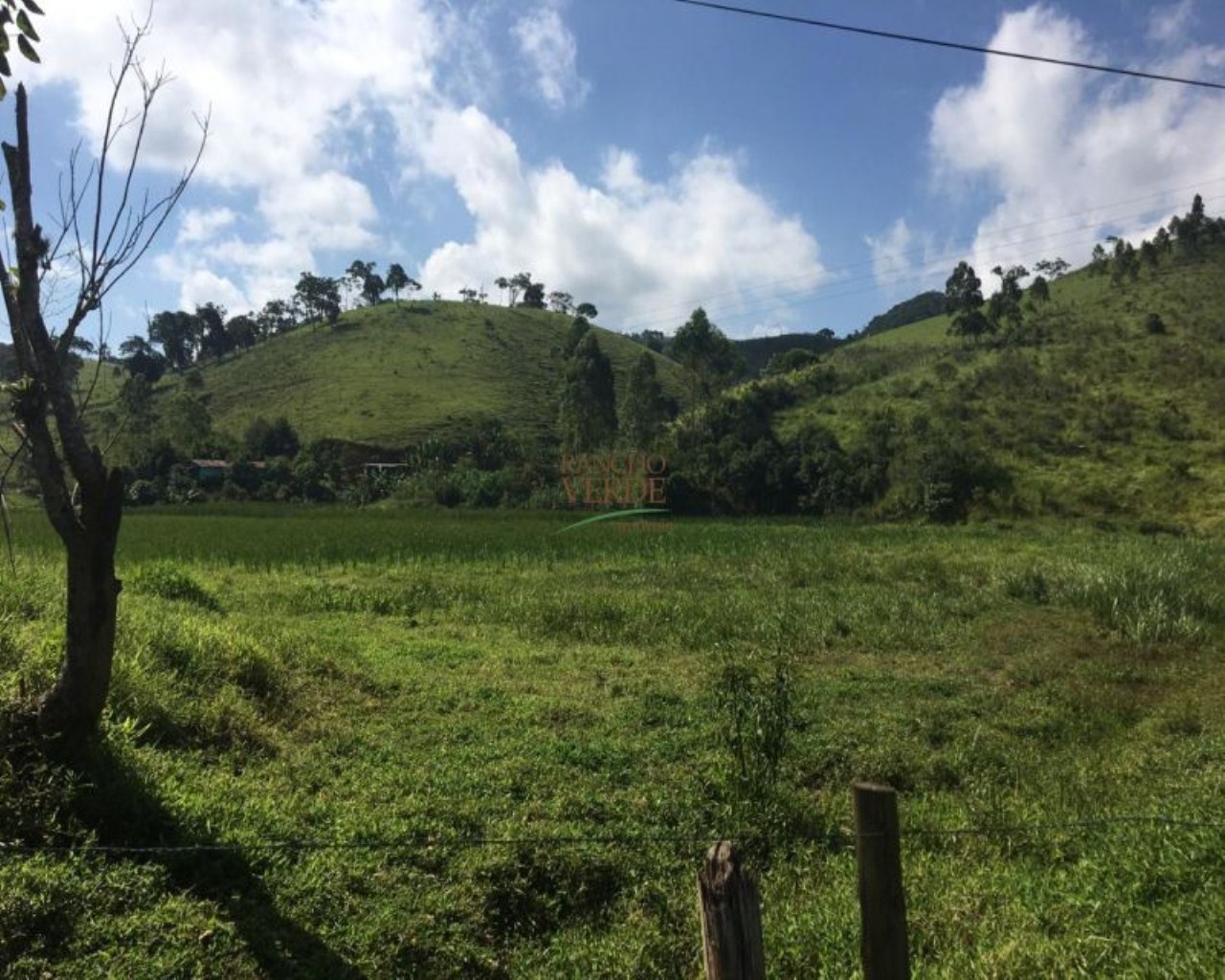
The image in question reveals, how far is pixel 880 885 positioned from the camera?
252 centimetres

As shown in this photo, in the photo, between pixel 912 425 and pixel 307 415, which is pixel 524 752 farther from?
pixel 307 415

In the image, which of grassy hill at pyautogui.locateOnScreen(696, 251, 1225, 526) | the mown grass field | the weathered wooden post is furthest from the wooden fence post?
grassy hill at pyautogui.locateOnScreen(696, 251, 1225, 526)

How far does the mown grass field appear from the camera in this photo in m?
3.84

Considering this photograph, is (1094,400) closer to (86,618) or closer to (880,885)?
(880,885)

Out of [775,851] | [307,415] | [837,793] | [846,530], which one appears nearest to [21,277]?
[775,851]

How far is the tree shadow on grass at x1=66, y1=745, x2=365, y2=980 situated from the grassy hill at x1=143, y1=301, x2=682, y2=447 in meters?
57.5

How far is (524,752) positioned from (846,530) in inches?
886

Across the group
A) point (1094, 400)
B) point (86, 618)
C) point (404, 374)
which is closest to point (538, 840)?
point (86, 618)

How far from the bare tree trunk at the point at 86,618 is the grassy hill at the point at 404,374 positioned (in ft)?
188

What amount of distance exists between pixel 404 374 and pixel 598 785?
7280 centimetres

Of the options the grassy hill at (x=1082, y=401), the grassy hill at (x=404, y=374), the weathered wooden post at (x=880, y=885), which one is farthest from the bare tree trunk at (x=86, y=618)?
the grassy hill at (x=404, y=374)

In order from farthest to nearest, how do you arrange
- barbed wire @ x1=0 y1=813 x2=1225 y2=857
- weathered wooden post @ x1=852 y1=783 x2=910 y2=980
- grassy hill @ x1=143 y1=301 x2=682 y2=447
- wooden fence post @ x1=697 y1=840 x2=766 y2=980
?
grassy hill @ x1=143 y1=301 x2=682 y2=447 → barbed wire @ x1=0 y1=813 x2=1225 y2=857 → weathered wooden post @ x1=852 y1=783 x2=910 y2=980 → wooden fence post @ x1=697 y1=840 x2=766 y2=980

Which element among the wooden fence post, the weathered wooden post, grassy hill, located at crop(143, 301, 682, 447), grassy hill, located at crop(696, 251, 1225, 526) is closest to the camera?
the wooden fence post

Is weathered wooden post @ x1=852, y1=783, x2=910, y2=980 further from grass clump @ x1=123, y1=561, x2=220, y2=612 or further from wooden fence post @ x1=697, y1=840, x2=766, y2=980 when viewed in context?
grass clump @ x1=123, y1=561, x2=220, y2=612
